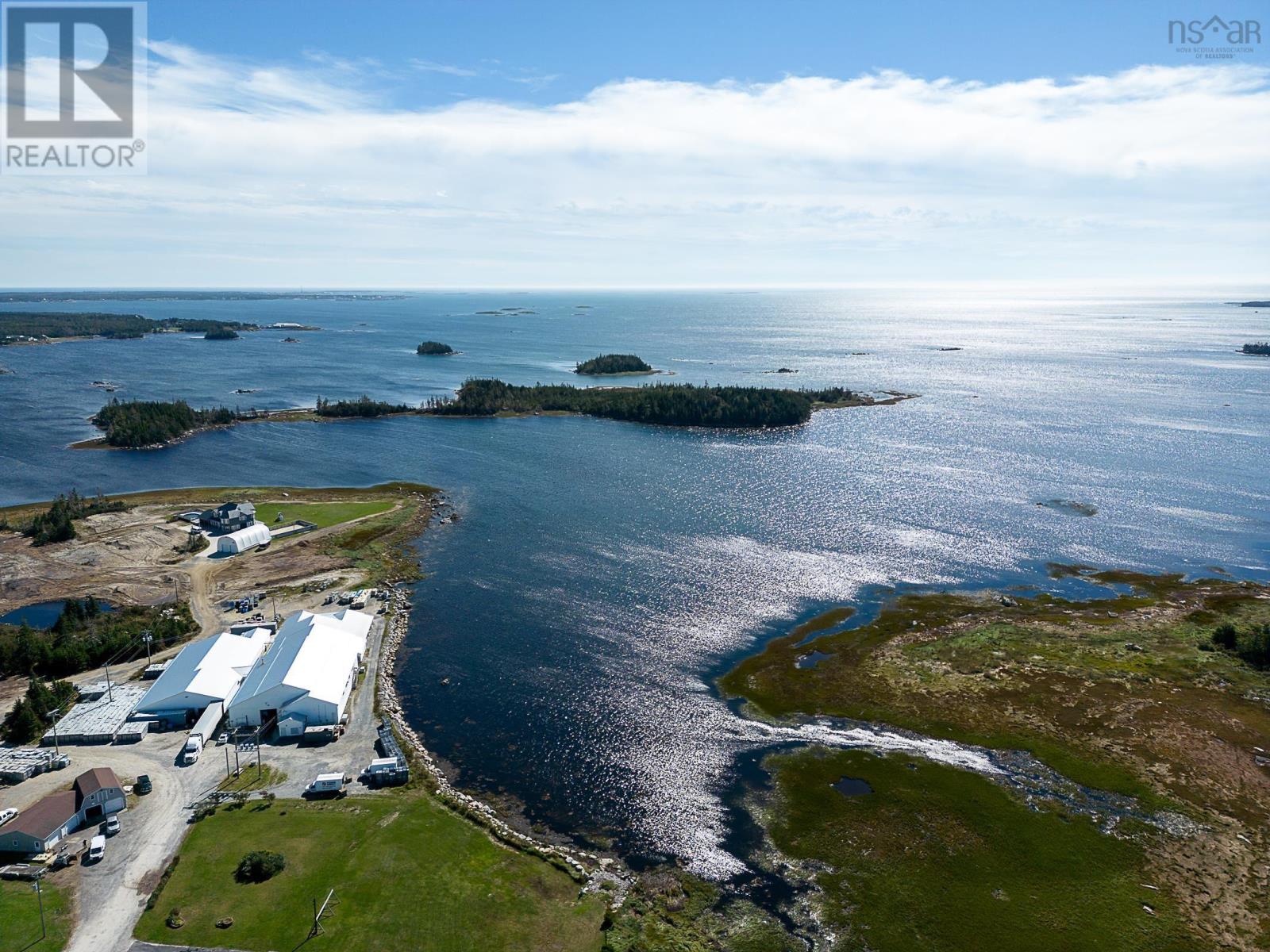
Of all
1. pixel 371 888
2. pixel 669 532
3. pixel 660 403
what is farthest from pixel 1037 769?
pixel 660 403

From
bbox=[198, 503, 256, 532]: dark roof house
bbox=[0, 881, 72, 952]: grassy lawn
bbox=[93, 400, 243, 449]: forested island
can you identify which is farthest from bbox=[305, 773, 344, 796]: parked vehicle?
bbox=[93, 400, 243, 449]: forested island

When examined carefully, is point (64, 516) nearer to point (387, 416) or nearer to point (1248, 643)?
point (387, 416)

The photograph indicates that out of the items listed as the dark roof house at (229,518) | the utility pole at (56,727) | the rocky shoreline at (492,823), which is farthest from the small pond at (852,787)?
the dark roof house at (229,518)

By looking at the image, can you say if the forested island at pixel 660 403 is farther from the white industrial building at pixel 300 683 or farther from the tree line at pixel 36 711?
the tree line at pixel 36 711

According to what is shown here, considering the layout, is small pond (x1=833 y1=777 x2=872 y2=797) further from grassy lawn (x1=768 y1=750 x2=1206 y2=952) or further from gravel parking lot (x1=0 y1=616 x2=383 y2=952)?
gravel parking lot (x1=0 y1=616 x2=383 y2=952)

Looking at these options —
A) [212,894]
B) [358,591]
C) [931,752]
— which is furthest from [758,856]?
[358,591]
